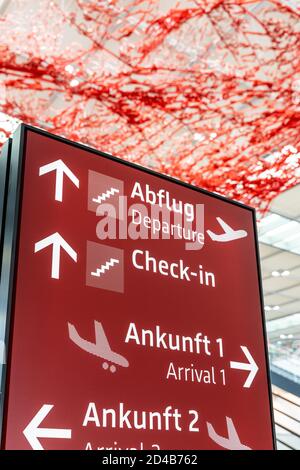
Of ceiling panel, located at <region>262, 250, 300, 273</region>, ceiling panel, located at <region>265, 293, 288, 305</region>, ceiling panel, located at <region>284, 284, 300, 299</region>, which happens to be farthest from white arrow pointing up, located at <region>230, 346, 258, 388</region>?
ceiling panel, located at <region>265, 293, 288, 305</region>

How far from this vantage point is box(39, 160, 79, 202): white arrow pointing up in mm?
727

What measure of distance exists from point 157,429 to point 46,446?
0.17m

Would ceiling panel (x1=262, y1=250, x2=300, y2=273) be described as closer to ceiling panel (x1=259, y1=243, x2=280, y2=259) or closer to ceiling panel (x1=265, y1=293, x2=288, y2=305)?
ceiling panel (x1=259, y1=243, x2=280, y2=259)

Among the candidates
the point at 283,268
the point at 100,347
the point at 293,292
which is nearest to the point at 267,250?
the point at 283,268

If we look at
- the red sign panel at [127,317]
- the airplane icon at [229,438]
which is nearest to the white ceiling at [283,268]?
the red sign panel at [127,317]

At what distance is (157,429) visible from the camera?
691 mm

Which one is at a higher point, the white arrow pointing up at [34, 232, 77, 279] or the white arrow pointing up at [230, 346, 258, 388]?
the white arrow pointing up at [34, 232, 77, 279]

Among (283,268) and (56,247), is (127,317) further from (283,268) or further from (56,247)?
(283,268)

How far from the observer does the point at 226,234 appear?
0.94 meters

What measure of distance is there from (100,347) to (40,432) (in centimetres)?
14

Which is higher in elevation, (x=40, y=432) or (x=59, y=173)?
(x=59, y=173)

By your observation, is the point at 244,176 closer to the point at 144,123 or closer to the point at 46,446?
the point at 144,123

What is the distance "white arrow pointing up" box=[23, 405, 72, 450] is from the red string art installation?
7.80 ft
